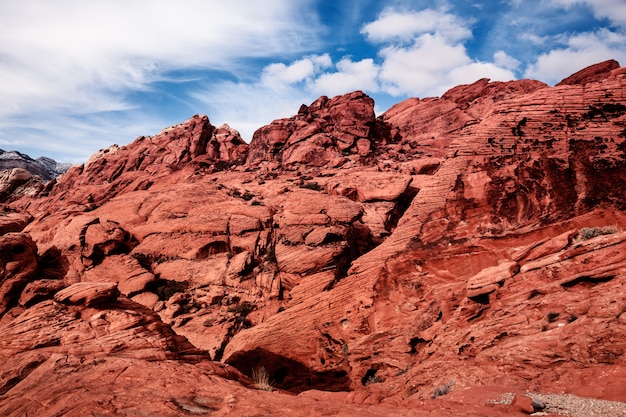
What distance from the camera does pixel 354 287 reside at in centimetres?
1812

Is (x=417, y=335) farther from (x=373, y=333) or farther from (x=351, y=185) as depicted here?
(x=351, y=185)

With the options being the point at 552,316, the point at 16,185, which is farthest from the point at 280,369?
the point at 16,185

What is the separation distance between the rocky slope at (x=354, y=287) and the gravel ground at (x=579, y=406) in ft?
1.31

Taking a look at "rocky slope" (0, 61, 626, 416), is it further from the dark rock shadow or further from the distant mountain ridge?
the distant mountain ridge

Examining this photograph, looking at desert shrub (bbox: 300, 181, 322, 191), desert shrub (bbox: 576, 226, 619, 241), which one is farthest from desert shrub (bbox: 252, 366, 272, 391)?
desert shrub (bbox: 300, 181, 322, 191)

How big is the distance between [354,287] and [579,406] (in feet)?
41.0

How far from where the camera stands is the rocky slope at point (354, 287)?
7.76 metres

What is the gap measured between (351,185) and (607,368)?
78.1 ft

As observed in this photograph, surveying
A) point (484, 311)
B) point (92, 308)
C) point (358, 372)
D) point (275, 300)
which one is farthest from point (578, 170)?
point (92, 308)

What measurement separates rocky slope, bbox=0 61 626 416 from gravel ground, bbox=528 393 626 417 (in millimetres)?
401

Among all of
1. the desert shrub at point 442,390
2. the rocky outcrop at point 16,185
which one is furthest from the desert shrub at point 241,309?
the rocky outcrop at point 16,185

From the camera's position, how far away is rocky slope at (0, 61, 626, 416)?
25.5 feet

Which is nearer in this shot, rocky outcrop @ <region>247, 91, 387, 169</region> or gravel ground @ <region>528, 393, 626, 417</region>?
gravel ground @ <region>528, 393, 626, 417</region>

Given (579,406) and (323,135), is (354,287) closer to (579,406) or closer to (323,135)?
(579,406)
